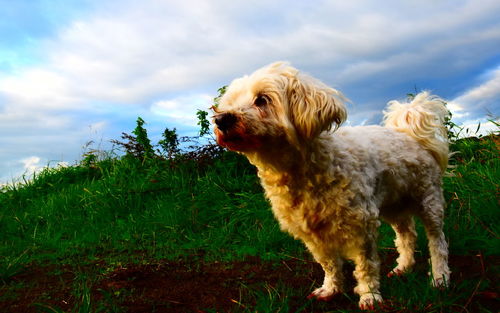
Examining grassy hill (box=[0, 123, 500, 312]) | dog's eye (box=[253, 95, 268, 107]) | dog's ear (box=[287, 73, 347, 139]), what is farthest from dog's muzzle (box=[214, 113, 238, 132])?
grassy hill (box=[0, 123, 500, 312])

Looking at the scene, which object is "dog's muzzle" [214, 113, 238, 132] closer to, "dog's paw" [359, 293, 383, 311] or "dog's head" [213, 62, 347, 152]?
"dog's head" [213, 62, 347, 152]

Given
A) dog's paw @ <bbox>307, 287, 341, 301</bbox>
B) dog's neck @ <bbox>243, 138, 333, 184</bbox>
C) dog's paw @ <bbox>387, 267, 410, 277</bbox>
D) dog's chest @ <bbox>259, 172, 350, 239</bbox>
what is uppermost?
dog's neck @ <bbox>243, 138, 333, 184</bbox>

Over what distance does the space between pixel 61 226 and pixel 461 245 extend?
530 cm

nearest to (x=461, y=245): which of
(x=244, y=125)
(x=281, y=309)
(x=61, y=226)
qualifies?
(x=281, y=309)

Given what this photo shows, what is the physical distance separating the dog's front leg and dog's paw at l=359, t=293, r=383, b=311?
33 cm

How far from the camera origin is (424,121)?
4266mm

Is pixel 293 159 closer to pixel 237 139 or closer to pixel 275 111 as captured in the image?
pixel 275 111

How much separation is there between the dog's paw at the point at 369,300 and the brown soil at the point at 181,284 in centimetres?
9

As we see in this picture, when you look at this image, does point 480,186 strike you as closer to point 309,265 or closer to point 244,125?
point 309,265

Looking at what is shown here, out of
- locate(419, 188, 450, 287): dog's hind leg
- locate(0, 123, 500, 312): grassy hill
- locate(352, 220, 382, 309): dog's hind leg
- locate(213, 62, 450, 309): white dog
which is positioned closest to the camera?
locate(213, 62, 450, 309): white dog

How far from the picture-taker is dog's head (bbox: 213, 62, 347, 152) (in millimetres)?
2914

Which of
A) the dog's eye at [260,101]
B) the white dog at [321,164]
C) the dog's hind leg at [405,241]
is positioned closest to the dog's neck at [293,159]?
the white dog at [321,164]

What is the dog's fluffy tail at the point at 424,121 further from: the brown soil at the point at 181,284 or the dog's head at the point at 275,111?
the dog's head at the point at 275,111

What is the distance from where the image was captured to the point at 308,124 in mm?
3070
